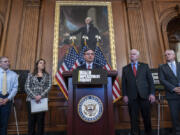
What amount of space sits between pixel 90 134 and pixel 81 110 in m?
0.26

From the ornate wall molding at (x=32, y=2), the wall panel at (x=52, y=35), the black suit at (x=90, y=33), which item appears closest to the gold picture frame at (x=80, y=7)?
the wall panel at (x=52, y=35)

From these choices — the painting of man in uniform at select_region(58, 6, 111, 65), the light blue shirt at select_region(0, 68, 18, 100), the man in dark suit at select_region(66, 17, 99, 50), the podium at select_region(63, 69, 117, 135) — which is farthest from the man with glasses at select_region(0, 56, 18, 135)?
the man in dark suit at select_region(66, 17, 99, 50)

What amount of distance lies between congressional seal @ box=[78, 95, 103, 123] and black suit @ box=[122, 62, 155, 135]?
129cm

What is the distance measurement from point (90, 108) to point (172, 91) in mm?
1778

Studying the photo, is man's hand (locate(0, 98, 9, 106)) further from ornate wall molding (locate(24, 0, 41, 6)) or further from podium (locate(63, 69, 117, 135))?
ornate wall molding (locate(24, 0, 41, 6))

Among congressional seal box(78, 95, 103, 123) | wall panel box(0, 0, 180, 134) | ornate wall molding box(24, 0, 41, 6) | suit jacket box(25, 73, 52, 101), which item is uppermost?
ornate wall molding box(24, 0, 41, 6)

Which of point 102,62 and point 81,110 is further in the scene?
point 102,62

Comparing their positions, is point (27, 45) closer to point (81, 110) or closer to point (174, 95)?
point (81, 110)

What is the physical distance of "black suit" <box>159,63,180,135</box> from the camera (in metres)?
2.70

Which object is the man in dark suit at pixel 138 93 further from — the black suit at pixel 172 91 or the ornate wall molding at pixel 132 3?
the ornate wall molding at pixel 132 3

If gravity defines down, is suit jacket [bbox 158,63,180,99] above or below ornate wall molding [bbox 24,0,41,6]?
below

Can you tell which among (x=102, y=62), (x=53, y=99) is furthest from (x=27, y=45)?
(x=102, y=62)

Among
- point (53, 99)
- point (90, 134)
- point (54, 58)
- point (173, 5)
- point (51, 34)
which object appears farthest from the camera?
point (173, 5)

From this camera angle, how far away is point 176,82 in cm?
282
